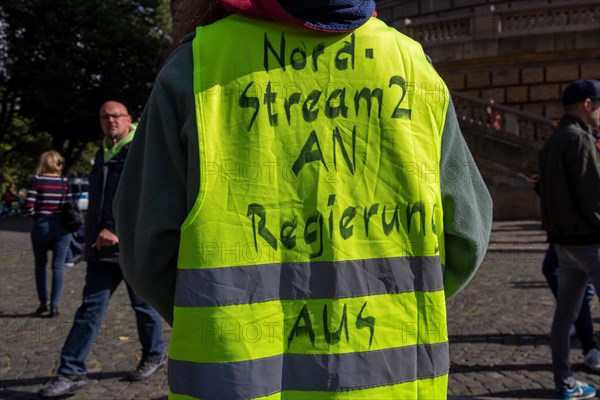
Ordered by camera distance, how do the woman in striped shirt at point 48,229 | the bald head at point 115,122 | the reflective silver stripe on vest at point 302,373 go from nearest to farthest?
the reflective silver stripe on vest at point 302,373, the bald head at point 115,122, the woman in striped shirt at point 48,229

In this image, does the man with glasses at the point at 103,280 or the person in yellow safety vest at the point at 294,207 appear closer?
the person in yellow safety vest at the point at 294,207

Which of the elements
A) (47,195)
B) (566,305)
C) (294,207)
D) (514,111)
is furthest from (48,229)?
(514,111)

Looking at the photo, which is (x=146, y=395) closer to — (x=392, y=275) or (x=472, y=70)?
(x=392, y=275)

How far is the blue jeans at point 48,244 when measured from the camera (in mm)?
7184

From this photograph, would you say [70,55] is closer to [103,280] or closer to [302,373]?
[103,280]

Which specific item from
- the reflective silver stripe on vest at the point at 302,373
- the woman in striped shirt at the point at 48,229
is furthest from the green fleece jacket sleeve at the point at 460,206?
the woman in striped shirt at the point at 48,229

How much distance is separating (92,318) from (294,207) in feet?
11.0

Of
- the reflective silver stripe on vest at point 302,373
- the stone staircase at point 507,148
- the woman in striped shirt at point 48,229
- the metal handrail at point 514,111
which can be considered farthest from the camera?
the metal handrail at point 514,111

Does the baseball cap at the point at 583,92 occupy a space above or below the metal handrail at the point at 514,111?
below

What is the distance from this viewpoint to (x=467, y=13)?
73.9 ft

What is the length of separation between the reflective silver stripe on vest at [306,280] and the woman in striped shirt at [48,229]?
5.93 metres

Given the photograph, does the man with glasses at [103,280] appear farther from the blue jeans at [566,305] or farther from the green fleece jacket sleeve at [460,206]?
the green fleece jacket sleeve at [460,206]

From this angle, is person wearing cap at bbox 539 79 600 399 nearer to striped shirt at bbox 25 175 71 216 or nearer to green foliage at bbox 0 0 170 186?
striped shirt at bbox 25 175 71 216

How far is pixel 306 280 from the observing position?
163cm
